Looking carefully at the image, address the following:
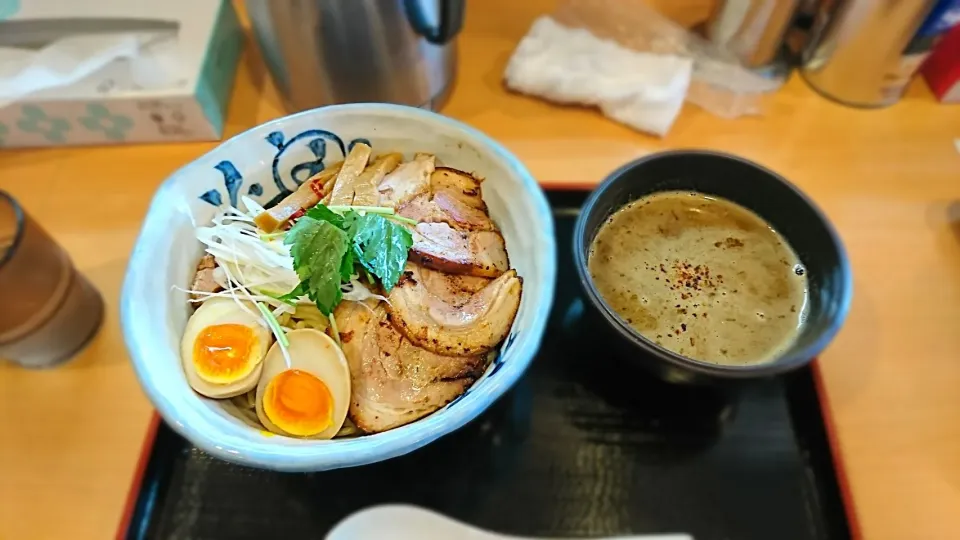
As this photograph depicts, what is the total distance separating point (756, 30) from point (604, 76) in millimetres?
328

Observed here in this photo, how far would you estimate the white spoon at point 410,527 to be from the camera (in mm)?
847

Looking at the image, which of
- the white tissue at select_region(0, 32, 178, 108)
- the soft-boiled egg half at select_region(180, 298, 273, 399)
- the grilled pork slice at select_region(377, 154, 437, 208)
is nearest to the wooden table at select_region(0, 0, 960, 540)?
the white tissue at select_region(0, 32, 178, 108)

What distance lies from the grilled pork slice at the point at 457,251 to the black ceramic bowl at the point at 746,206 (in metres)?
0.12

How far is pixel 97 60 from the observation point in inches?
50.5

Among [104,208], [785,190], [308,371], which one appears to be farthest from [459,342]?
[104,208]

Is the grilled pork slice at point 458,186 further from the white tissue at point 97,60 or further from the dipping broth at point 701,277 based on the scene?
the white tissue at point 97,60

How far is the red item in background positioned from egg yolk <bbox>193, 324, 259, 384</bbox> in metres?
1.40

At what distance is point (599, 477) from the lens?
0.92m

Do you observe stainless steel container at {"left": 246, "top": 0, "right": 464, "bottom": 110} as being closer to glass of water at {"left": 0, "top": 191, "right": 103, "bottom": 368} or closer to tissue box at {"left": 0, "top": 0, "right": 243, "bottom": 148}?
tissue box at {"left": 0, "top": 0, "right": 243, "bottom": 148}

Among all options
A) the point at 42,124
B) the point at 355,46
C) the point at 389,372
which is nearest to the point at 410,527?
the point at 389,372

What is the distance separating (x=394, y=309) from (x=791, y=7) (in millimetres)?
1006

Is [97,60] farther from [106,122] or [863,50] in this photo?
[863,50]

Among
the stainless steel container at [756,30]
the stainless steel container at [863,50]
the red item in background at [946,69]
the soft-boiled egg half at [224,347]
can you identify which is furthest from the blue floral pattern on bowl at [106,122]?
the red item in background at [946,69]

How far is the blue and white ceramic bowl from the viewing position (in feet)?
2.44
